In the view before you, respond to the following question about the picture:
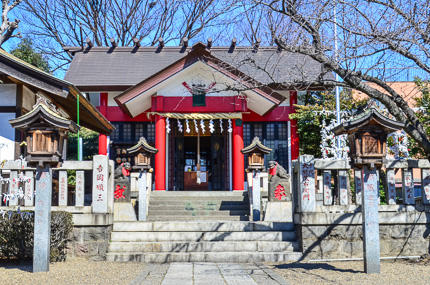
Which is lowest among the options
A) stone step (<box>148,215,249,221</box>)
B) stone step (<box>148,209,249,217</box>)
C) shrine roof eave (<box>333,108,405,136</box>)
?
stone step (<box>148,215,249,221</box>)

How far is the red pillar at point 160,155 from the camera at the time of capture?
1623cm

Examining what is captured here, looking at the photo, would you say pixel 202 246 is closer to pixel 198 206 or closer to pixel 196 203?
pixel 198 206

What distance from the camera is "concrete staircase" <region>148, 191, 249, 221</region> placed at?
41.0 ft

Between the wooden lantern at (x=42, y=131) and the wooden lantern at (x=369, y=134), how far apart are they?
4799mm

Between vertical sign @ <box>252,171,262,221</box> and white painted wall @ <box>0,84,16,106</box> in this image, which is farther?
vertical sign @ <box>252,171,262,221</box>

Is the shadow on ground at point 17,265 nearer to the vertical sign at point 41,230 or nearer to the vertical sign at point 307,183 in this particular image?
the vertical sign at point 41,230

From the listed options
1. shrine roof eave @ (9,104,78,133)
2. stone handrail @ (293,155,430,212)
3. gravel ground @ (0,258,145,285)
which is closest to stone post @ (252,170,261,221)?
stone handrail @ (293,155,430,212)

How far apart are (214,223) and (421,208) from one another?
4342 millimetres

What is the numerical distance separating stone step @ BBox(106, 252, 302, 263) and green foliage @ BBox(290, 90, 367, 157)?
978 centimetres

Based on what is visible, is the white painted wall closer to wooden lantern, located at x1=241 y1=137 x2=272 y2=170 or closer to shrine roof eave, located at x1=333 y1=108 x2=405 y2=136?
wooden lantern, located at x1=241 y1=137 x2=272 y2=170

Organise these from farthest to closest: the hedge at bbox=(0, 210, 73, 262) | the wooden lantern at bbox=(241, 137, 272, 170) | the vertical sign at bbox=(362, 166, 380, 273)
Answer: the wooden lantern at bbox=(241, 137, 272, 170), the hedge at bbox=(0, 210, 73, 262), the vertical sign at bbox=(362, 166, 380, 273)

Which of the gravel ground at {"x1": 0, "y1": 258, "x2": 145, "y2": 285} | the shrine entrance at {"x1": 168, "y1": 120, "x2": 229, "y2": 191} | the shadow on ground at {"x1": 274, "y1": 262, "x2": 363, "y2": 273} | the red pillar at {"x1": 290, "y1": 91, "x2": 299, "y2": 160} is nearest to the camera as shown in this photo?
the gravel ground at {"x1": 0, "y1": 258, "x2": 145, "y2": 285}

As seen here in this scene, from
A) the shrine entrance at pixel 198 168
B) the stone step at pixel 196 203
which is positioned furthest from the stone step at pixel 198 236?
the shrine entrance at pixel 198 168

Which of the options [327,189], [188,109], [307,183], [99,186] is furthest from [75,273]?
[188,109]
